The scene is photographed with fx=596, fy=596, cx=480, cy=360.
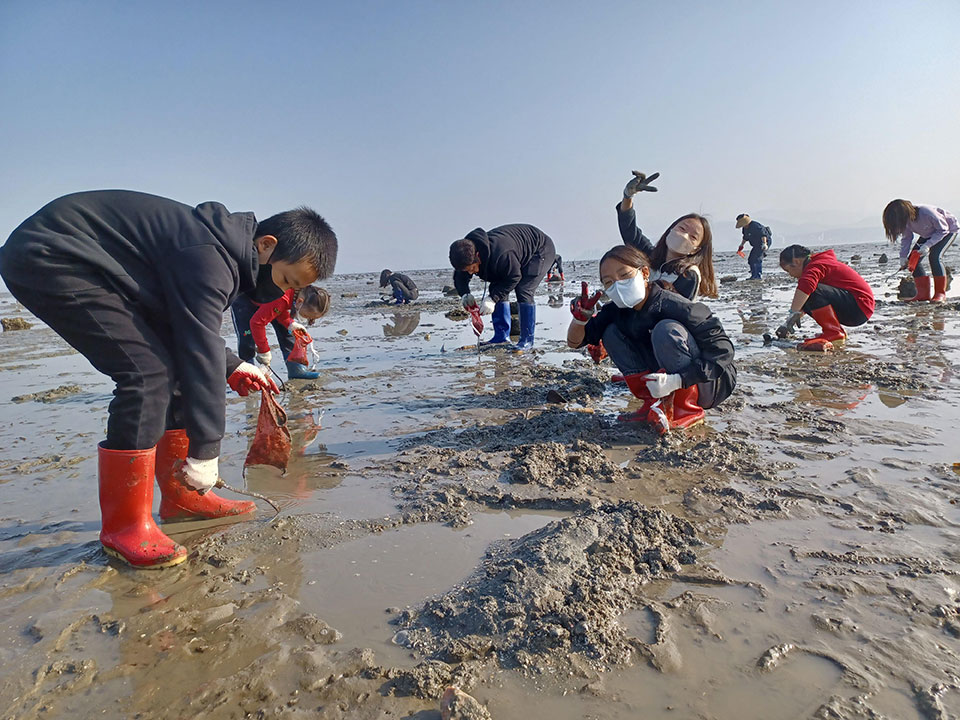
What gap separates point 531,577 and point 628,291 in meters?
2.05

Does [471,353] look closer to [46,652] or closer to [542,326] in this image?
[542,326]

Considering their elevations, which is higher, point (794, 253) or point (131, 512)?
point (794, 253)

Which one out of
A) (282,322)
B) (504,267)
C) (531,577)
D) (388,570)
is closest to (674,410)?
(531,577)

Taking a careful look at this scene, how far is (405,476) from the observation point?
117 inches

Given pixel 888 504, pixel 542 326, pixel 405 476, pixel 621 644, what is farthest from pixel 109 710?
pixel 542 326

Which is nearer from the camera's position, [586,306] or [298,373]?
[586,306]

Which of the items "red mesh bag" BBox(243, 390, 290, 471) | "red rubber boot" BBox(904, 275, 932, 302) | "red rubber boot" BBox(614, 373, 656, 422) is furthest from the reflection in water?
"red rubber boot" BBox(904, 275, 932, 302)

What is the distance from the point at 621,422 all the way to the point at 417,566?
197 centimetres

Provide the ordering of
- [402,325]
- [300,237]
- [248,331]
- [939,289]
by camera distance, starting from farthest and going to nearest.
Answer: [402,325] → [939,289] → [248,331] → [300,237]

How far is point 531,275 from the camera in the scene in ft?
24.1

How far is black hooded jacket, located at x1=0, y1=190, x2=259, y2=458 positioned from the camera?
2.08m

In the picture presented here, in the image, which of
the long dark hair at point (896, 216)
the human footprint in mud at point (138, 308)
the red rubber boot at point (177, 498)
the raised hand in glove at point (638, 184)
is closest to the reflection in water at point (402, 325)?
the raised hand in glove at point (638, 184)

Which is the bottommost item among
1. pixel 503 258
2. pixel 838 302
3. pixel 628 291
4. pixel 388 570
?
pixel 388 570

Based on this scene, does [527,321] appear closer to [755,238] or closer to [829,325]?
[829,325]
